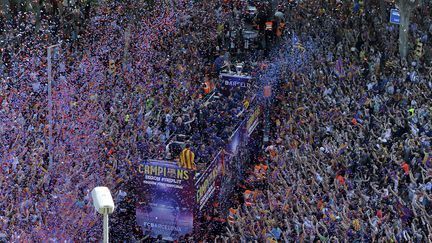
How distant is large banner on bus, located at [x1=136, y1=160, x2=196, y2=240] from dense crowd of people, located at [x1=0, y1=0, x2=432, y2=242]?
2.21 feet

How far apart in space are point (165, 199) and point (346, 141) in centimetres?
703

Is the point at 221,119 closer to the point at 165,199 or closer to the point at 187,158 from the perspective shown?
the point at 187,158

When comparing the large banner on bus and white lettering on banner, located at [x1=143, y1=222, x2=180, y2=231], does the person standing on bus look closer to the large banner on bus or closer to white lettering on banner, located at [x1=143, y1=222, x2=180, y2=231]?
the large banner on bus

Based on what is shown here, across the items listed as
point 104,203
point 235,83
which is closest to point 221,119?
point 235,83

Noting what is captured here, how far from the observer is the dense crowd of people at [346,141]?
85.4 feet

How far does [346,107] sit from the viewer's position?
33.6 meters

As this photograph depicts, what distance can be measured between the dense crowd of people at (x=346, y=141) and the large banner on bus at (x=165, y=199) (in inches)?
50.6

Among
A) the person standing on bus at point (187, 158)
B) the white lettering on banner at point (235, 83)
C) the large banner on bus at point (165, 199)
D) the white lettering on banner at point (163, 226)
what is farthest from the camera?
the white lettering on banner at point (235, 83)

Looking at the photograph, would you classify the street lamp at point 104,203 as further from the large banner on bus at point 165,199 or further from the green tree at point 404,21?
the green tree at point 404,21

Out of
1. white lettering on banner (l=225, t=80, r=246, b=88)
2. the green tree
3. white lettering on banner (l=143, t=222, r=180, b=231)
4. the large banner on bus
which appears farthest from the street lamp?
the green tree

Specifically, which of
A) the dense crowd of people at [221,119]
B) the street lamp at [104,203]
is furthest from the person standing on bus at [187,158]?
the street lamp at [104,203]

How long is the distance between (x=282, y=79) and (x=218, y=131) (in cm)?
599

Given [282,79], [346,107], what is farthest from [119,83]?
[346,107]

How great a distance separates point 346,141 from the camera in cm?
3089
